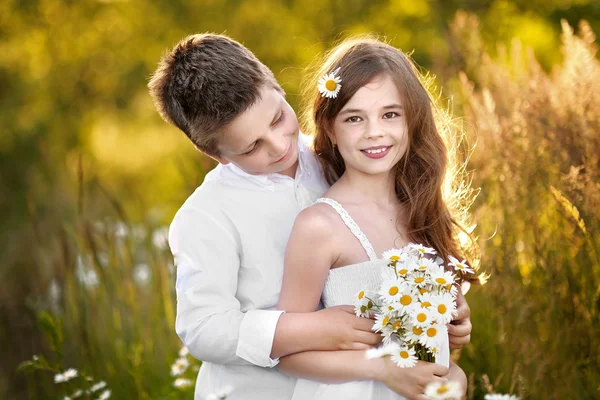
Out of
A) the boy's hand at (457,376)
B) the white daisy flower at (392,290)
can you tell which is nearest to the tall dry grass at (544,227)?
the boy's hand at (457,376)

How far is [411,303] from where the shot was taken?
183 centimetres

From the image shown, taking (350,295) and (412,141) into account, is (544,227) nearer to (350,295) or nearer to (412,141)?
(412,141)

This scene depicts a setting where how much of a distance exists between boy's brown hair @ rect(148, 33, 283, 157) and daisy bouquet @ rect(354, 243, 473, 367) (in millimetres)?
766

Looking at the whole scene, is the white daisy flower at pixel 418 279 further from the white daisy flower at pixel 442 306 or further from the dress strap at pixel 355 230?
the dress strap at pixel 355 230

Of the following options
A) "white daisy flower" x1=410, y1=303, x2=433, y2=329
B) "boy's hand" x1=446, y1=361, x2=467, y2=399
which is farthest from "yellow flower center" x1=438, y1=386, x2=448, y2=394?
"boy's hand" x1=446, y1=361, x2=467, y2=399

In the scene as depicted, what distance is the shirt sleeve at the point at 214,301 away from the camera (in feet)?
7.16

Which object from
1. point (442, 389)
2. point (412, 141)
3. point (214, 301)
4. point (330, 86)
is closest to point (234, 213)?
point (214, 301)

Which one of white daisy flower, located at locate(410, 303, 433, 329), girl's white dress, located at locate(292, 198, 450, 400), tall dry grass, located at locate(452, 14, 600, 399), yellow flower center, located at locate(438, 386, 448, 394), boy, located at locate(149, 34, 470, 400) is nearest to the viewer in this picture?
yellow flower center, located at locate(438, 386, 448, 394)

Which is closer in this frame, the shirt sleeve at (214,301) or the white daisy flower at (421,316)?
the white daisy flower at (421,316)

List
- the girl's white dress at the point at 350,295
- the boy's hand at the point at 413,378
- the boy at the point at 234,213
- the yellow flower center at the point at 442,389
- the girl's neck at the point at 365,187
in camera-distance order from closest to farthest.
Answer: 1. the yellow flower center at the point at 442,389
2. the boy's hand at the point at 413,378
3. the girl's white dress at the point at 350,295
4. the boy at the point at 234,213
5. the girl's neck at the point at 365,187

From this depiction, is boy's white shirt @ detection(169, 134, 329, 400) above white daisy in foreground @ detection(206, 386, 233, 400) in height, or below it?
above

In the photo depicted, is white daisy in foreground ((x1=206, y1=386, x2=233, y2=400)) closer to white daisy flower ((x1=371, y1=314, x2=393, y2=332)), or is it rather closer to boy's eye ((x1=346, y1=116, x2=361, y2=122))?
white daisy flower ((x1=371, y1=314, x2=393, y2=332))

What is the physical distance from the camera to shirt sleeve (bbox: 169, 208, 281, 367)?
218 cm

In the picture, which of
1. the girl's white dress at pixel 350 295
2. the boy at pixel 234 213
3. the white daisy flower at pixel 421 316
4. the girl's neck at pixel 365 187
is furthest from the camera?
the girl's neck at pixel 365 187
